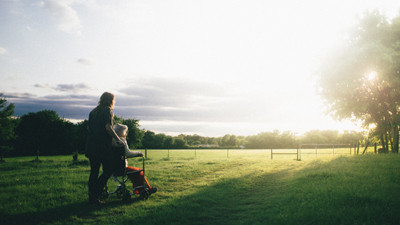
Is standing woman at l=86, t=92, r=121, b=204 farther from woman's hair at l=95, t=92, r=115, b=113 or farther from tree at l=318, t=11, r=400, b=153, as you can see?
tree at l=318, t=11, r=400, b=153

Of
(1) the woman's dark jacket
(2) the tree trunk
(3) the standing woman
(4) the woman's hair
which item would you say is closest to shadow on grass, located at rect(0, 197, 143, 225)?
(3) the standing woman

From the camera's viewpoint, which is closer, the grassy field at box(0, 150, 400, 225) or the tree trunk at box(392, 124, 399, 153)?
the grassy field at box(0, 150, 400, 225)

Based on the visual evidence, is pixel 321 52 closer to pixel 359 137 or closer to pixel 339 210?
pixel 359 137

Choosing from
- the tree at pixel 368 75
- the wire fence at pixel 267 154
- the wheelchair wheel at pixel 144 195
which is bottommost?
the wire fence at pixel 267 154

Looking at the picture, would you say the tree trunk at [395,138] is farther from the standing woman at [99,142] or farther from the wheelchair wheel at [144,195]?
the standing woman at [99,142]

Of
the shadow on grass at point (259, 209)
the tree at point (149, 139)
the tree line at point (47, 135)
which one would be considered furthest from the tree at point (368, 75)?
the tree at point (149, 139)

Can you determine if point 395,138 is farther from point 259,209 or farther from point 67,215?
point 67,215

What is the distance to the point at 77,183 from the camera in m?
9.53

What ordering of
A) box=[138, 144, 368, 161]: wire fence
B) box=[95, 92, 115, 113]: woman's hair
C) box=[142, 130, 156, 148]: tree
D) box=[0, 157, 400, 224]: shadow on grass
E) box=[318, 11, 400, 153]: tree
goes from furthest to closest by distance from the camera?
box=[142, 130, 156, 148]: tree < box=[138, 144, 368, 161]: wire fence < box=[318, 11, 400, 153]: tree < box=[95, 92, 115, 113]: woman's hair < box=[0, 157, 400, 224]: shadow on grass

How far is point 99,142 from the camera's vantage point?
6.23 meters

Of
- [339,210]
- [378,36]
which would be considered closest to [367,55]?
[378,36]

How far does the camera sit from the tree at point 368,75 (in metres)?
17.8

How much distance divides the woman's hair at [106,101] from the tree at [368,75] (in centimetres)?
1816

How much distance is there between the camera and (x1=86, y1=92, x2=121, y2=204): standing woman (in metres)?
6.22
